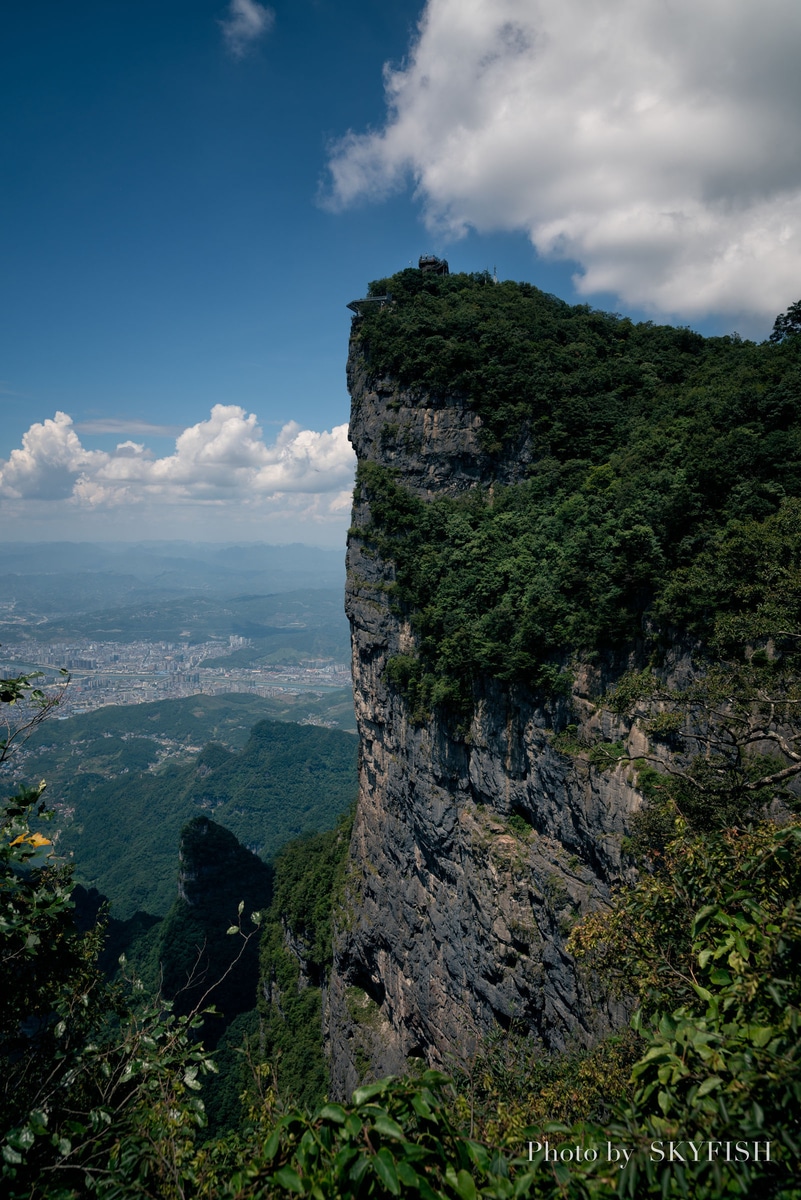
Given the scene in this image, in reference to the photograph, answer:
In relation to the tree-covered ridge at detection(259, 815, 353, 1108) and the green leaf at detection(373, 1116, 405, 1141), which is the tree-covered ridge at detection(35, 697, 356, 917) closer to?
the tree-covered ridge at detection(259, 815, 353, 1108)

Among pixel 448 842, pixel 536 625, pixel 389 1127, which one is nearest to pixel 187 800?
pixel 448 842

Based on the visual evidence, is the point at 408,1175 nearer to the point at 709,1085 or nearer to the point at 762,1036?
the point at 709,1085

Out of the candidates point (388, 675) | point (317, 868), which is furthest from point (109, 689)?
point (388, 675)

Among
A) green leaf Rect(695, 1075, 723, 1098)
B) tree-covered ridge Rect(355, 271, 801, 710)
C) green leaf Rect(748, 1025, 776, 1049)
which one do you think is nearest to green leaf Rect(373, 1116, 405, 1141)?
green leaf Rect(695, 1075, 723, 1098)

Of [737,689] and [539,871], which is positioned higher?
[737,689]

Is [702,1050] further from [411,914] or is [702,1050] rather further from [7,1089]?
[411,914]

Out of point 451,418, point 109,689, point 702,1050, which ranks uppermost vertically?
point 451,418

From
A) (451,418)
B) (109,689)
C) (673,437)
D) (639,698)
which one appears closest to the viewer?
(639,698)
